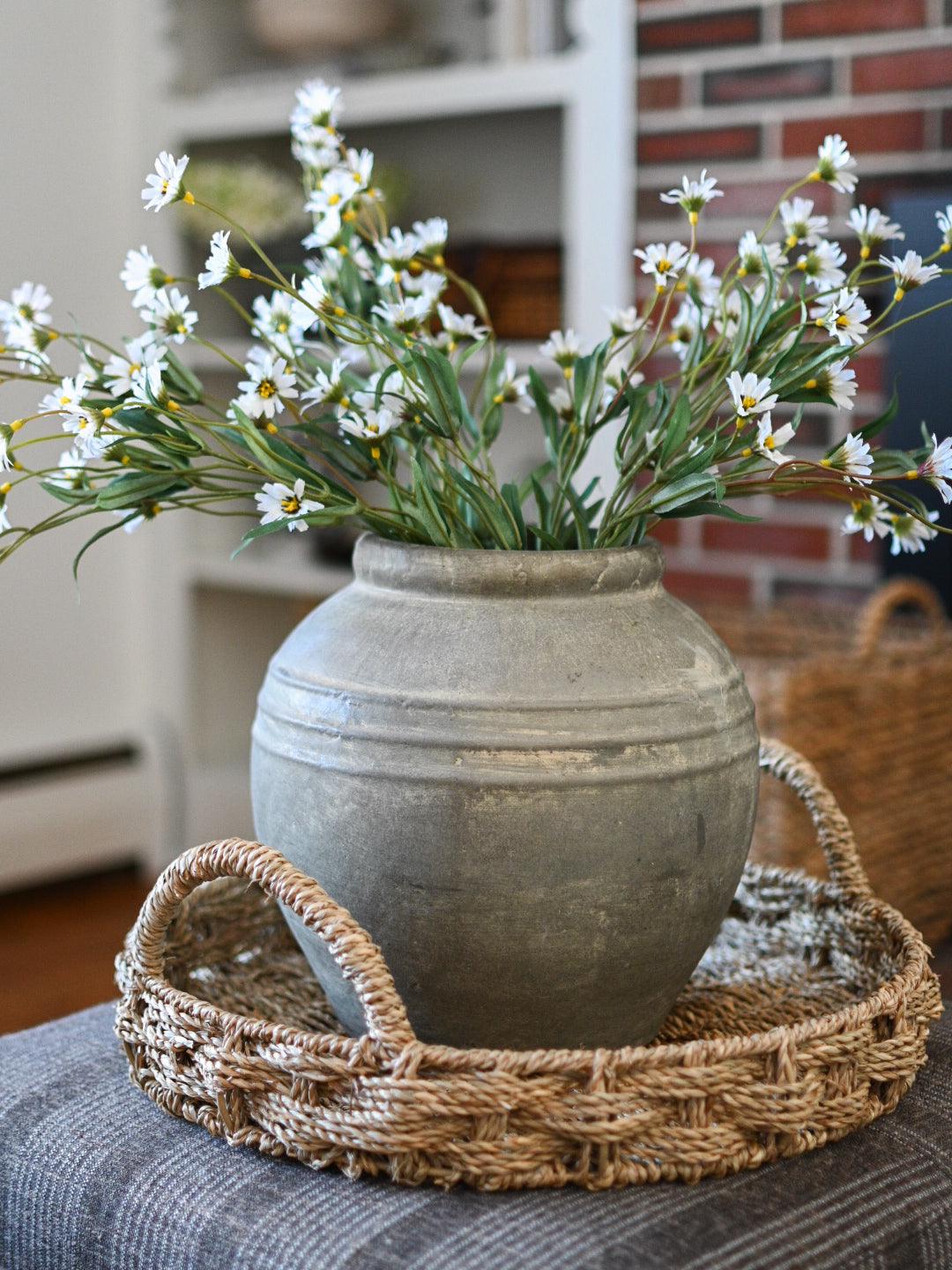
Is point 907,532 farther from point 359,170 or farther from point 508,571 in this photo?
point 359,170

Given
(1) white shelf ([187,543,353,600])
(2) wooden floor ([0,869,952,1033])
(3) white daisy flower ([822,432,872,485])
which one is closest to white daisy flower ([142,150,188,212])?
(3) white daisy flower ([822,432,872,485])

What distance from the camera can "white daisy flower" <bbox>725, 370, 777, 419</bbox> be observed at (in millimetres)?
702

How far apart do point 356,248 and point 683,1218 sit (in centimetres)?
56

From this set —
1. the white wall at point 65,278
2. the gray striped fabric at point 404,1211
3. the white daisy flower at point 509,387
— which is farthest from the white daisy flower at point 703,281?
the white wall at point 65,278

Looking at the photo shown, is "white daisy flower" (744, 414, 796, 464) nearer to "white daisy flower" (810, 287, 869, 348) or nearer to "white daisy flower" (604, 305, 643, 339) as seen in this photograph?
"white daisy flower" (810, 287, 869, 348)

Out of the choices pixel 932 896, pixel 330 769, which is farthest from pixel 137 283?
pixel 932 896

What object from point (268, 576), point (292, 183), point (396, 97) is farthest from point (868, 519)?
point (292, 183)

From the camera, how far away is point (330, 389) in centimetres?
75

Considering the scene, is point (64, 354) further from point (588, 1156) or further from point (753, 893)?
point (588, 1156)

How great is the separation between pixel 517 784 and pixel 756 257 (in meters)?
0.33

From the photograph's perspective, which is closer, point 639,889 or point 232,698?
point 639,889

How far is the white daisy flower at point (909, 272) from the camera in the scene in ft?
2.46

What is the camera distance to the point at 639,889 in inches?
27.4

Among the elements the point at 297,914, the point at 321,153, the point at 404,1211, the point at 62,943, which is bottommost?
the point at 62,943
